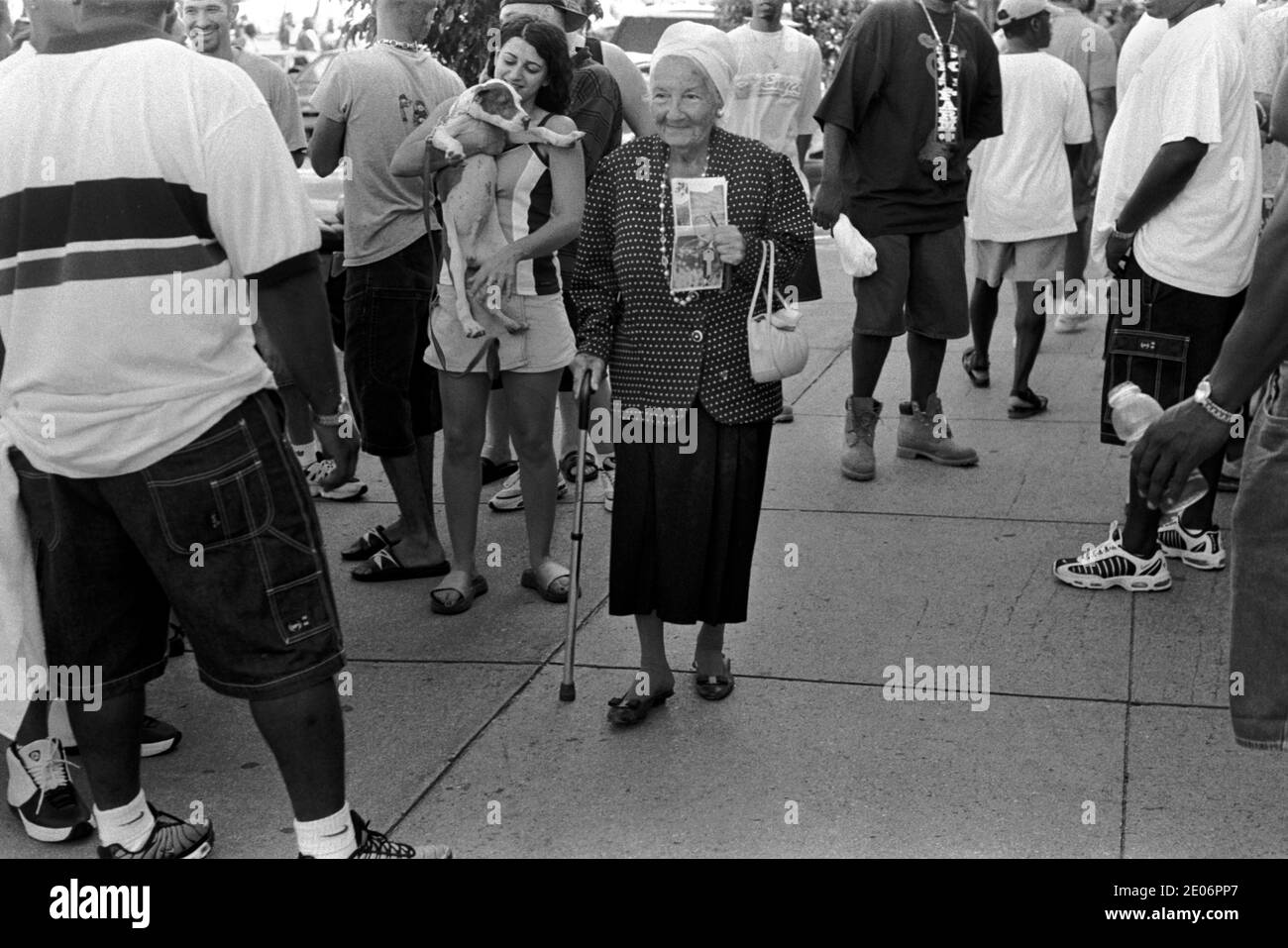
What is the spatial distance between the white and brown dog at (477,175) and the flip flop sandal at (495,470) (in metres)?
1.82

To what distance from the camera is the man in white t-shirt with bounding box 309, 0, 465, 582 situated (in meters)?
5.64

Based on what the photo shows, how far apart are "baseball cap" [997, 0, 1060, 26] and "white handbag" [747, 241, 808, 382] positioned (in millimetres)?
4127

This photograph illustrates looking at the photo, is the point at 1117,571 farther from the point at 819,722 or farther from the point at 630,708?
the point at 630,708

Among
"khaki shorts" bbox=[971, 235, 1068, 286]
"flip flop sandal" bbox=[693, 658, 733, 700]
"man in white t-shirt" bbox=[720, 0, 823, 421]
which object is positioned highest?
"man in white t-shirt" bbox=[720, 0, 823, 421]

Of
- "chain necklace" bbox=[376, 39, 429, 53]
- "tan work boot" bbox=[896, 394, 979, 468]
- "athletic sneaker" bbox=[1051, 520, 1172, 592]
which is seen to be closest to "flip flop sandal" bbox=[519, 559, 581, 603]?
"athletic sneaker" bbox=[1051, 520, 1172, 592]

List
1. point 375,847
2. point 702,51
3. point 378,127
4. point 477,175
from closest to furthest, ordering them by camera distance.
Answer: point 375,847 < point 702,51 < point 477,175 < point 378,127

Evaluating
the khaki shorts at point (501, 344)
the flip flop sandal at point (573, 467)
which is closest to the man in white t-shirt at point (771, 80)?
the flip flop sandal at point (573, 467)

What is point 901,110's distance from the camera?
675cm

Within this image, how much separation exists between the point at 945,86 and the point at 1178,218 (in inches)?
71.7

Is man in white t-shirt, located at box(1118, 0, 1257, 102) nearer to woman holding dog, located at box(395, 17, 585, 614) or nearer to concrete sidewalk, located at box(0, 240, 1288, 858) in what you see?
concrete sidewalk, located at box(0, 240, 1288, 858)

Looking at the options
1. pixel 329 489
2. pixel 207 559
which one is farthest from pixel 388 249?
pixel 207 559

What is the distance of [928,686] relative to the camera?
4.63 m
